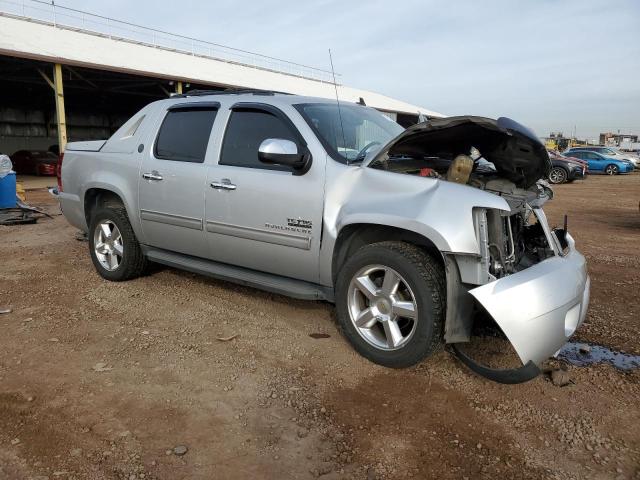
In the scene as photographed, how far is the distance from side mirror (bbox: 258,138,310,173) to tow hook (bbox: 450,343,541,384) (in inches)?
67.0

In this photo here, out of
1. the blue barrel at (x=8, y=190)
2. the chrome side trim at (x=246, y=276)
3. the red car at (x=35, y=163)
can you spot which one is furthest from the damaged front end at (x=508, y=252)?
the red car at (x=35, y=163)

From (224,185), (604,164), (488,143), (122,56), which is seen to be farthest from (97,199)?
(604,164)

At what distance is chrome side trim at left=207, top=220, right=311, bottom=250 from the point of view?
380 centimetres

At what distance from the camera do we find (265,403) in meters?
3.01

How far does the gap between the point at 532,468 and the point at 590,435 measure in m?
0.51

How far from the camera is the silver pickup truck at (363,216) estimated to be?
3.05 metres

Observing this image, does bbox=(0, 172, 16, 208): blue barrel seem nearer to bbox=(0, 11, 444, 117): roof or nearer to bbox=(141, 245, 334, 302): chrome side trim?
bbox=(141, 245, 334, 302): chrome side trim

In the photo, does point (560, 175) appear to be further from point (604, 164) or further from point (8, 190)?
point (8, 190)

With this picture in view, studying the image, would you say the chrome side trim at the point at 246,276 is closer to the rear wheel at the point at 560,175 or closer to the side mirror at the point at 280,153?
the side mirror at the point at 280,153

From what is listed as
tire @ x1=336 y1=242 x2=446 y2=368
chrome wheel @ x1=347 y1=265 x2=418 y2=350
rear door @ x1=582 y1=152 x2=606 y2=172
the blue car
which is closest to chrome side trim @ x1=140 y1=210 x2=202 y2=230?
tire @ x1=336 y1=242 x2=446 y2=368

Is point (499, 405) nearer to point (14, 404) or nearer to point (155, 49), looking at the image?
point (14, 404)

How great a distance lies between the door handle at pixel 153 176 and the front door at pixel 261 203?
2.18ft

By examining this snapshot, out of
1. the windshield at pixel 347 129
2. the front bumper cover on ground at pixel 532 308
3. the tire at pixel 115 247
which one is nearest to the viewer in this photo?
the front bumper cover on ground at pixel 532 308

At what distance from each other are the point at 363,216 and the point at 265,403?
52.7 inches
